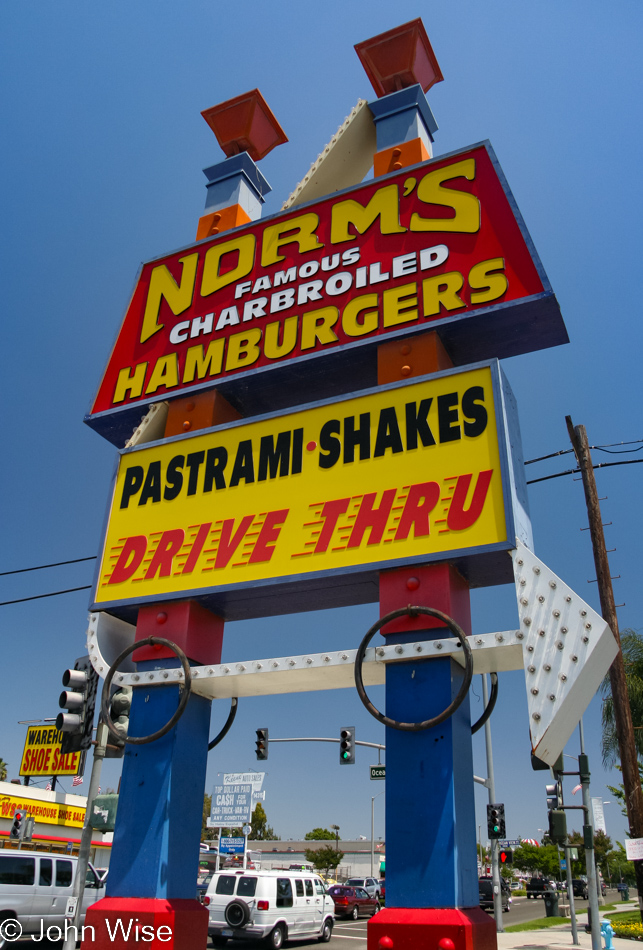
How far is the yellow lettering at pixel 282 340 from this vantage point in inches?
440

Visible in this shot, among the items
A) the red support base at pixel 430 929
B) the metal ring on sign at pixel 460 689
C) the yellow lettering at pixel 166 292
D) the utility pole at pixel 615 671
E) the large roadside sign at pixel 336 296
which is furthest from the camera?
the utility pole at pixel 615 671

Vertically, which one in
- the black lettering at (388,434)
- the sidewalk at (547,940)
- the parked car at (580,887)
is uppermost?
the black lettering at (388,434)

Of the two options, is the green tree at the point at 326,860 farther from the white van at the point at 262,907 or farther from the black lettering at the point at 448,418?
the black lettering at the point at 448,418

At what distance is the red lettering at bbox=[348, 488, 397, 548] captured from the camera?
8.99 meters

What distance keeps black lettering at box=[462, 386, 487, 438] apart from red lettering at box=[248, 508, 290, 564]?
268cm

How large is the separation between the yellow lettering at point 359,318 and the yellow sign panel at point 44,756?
37705mm

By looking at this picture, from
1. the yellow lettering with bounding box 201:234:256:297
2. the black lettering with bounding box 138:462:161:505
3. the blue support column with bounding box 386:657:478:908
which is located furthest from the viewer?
the yellow lettering with bounding box 201:234:256:297

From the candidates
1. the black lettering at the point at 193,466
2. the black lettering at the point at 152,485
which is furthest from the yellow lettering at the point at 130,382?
the black lettering at the point at 193,466

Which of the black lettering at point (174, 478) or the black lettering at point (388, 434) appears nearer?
the black lettering at point (388, 434)

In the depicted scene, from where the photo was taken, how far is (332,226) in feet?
38.7

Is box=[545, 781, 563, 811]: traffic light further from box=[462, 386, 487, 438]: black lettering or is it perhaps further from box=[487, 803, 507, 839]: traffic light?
box=[462, 386, 487, 438]: black lettering

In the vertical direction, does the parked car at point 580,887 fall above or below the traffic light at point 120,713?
below

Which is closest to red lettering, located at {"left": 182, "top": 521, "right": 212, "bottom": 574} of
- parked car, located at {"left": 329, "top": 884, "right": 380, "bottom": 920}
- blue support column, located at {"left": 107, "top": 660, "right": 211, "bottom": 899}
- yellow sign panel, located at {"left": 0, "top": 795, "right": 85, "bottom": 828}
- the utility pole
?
blue support column, located at {"left": 107, "top": 660, "right": 211, "bottom": 899}

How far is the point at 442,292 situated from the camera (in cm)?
1014
